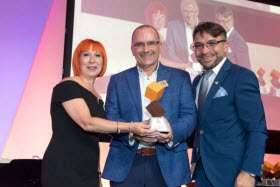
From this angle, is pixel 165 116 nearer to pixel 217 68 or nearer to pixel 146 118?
pixel 146 118

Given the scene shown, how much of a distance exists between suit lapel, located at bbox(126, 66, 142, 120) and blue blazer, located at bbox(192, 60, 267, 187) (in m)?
0.50

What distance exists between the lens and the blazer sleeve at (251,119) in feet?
6.46

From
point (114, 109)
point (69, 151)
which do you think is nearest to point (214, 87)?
point (114, 109)

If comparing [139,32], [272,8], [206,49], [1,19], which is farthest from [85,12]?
[272,8]

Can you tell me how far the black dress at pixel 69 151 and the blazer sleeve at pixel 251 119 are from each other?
1.07 m

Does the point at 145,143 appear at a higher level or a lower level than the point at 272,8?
lower

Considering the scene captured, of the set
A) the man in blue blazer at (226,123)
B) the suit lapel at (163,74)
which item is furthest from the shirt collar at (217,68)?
the suit lapel at (163,74)

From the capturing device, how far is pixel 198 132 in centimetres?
237

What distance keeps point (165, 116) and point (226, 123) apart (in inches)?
17.8

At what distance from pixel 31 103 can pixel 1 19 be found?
3.97 feet

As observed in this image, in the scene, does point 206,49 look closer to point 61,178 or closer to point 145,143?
point 145,143

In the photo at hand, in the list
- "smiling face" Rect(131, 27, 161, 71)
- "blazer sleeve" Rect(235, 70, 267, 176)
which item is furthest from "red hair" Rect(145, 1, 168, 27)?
"blazer sleeve" Rect(235, 70, 267, 176)

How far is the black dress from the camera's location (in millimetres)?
2004

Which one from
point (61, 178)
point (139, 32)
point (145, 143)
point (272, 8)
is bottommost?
point (61, 178)
